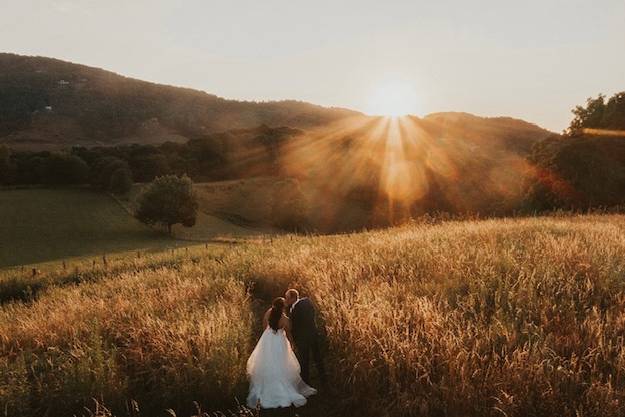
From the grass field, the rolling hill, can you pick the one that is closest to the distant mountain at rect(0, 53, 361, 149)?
the rolling hill

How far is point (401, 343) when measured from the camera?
6.18m

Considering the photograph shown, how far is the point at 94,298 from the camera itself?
1260 centimetres

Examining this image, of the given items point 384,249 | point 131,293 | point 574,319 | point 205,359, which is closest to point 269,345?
point 205,359

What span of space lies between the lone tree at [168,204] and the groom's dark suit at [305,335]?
5896 centimetres

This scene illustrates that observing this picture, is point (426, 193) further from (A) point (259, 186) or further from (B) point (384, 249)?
(B) point (384, 249)

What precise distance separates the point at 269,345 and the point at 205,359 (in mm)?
1126

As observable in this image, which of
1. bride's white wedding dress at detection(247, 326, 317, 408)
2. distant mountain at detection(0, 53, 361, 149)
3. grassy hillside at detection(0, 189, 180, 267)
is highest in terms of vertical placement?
distant mountain at detection(0, 53, 361, 149)

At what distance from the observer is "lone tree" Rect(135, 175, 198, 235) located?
63.8m

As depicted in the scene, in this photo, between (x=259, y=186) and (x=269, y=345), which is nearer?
(x=269, y=345)

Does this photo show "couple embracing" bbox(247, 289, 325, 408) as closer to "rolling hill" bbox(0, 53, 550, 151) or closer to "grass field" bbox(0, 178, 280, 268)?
"grass field" bbox(0, 178, 280, 268)

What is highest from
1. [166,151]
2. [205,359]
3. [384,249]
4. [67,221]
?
[166,151]

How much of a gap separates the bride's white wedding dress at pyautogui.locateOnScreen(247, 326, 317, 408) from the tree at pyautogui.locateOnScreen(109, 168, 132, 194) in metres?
75.5

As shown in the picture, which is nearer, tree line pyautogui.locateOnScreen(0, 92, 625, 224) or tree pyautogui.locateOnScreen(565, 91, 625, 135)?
tree line pyautogui.locateOnScreen(0, 92, 625, 224)

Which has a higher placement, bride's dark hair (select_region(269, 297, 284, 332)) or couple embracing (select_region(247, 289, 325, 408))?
bride's dark hair (select_region(269, 297, 284, 332))
